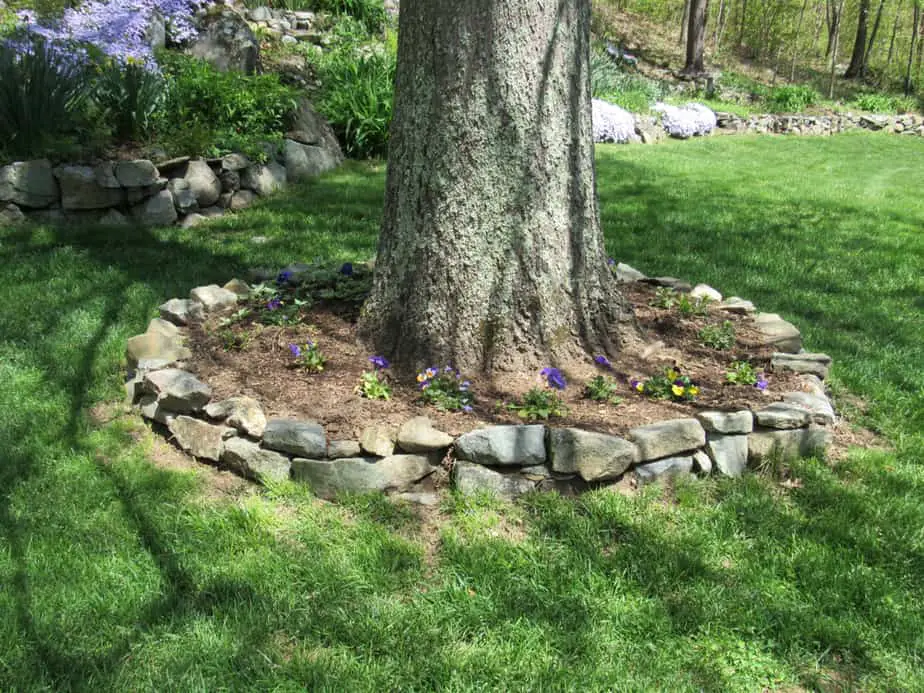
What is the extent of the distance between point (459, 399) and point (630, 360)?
1.01 m

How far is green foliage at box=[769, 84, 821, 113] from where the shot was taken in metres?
17.5

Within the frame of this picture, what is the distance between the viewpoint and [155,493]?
2.89 meters

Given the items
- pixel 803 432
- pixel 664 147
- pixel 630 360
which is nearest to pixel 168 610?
pixel 630 360

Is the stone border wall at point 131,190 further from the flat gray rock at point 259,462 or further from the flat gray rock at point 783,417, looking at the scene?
the flat gray rock at point 783,417

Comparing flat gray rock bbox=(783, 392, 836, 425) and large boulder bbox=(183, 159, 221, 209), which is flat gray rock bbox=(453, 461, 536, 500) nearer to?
flat gray rock bbox=(783, 392, 836, 425)

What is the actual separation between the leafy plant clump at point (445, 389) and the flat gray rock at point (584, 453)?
1.51ft

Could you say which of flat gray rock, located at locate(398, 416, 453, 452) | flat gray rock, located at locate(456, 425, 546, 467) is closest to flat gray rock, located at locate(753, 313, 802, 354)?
flat gray rock, located at locate(456, 425, 546, 467)

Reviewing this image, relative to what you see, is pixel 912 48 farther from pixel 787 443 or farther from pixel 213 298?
pixel 213 298

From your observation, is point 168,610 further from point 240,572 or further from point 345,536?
point 345,536

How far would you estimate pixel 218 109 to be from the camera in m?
7.19

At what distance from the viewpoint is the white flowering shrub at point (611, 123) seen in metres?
11.7

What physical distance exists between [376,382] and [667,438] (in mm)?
1301

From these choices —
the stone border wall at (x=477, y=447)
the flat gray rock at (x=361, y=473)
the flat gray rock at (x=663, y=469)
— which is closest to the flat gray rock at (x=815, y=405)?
the stone border wall at (x=477, y=447)

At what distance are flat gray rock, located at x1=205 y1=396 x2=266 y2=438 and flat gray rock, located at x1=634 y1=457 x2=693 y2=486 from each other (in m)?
1.57
